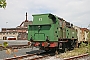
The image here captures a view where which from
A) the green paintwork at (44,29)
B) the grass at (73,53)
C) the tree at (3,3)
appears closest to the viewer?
the tree at (3,3)

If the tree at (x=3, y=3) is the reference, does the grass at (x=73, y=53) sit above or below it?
below

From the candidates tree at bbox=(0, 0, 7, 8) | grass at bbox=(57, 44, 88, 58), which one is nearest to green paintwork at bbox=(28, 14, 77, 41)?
grass at bbox=(57, 44, 88, 58)

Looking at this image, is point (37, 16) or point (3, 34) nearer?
point (37, 16)

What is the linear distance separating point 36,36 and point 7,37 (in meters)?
55.4

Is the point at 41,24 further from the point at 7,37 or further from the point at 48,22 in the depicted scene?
the point at 7,37

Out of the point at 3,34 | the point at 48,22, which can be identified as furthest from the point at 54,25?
the point at 3,34

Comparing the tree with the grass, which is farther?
the grass

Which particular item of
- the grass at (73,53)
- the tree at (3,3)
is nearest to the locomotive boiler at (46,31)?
the grass at (73,53)

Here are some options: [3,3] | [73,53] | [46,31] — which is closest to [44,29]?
[46,31]

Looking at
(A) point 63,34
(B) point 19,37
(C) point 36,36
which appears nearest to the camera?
(C) point 36,36

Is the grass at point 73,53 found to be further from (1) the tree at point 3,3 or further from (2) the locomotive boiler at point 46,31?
(1) the tree at point 3,3

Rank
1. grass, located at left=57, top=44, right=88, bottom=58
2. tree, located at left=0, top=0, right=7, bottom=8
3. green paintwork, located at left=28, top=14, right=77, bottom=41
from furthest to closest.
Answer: green paintwork, located at left=28, top=14, right=77, bottom=41 < grass, located at left=57, top=44, right=88, bottom=58 < tree, located at left=0, top=0, right=7, bottom=8

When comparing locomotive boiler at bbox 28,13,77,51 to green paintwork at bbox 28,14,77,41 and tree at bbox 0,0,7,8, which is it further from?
tree at bbox 0,0,7,8

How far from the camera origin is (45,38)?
37.1 ft
